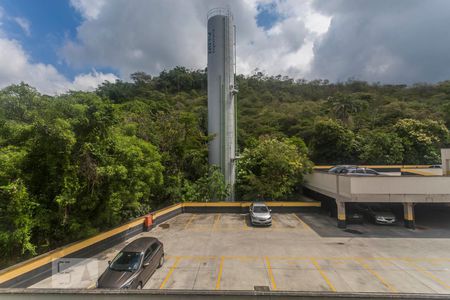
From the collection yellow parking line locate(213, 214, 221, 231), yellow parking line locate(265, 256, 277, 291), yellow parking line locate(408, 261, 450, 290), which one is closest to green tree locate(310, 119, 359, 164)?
yellow parking line locate(213, 214, 221, 231)

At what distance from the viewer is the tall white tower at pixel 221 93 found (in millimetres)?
21656

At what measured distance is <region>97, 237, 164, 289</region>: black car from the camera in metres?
6.80

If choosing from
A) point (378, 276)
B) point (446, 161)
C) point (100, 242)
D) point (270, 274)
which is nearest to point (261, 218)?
point (270, 274)

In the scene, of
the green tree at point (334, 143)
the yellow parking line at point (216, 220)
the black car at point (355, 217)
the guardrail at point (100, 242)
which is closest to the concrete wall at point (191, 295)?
the guardrail at point (100, 242)

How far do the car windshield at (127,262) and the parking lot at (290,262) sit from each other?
999 mm

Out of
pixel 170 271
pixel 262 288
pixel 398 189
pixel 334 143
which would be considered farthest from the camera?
pixel 334 143

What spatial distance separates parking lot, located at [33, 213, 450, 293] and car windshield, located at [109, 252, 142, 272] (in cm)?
100

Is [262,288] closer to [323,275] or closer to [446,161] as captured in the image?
[323,275]

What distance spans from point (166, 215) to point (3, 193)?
32.7 feet

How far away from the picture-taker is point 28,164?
906cm

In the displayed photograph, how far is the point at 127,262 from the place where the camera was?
750 centimetres

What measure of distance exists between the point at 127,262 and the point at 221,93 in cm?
1739

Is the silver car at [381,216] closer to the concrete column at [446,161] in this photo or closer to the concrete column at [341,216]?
the concrete column at [341,216]

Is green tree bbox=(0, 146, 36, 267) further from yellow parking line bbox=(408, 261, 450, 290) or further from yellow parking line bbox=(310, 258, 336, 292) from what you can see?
yellow parking line bbox=(408, 261, 450, 290)
